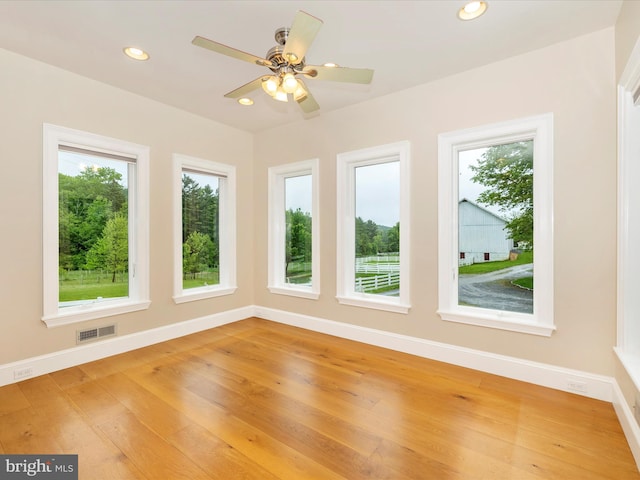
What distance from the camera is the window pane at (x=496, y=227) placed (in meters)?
→ 2.77

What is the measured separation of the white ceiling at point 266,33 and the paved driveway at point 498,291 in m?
1.94

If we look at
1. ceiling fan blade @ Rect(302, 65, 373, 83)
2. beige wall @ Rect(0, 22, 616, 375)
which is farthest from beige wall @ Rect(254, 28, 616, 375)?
ceiling fan blade @ Rect(302, 65, 373, 83)

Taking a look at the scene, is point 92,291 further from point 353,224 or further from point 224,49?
point 353,224

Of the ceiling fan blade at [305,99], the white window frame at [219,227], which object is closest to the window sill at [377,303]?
the white window frame at [219,227]

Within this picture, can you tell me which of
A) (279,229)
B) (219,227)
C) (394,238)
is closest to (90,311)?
(219,227)

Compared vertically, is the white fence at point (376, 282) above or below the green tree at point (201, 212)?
below

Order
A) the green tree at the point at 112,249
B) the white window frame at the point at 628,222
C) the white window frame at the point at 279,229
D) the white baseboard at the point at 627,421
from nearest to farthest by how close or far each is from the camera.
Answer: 1. the white baseboard at the point at 627,421
2. the white window frame at the point at 628,222
3. the green tree at the point at 112,249
4. the white window frame at the point at 279,229

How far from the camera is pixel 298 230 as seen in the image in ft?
14.7

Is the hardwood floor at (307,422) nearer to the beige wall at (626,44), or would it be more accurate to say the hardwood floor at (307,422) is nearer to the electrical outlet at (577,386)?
the electrical outlet at (577,386)

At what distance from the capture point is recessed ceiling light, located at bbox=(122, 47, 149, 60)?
102 inches

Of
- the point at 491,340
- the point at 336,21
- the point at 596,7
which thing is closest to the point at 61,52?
the point at 336,21

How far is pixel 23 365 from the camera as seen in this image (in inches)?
105

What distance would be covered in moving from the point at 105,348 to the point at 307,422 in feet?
8.00

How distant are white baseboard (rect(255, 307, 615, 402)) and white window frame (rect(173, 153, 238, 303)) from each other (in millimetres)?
1388
